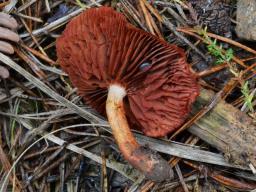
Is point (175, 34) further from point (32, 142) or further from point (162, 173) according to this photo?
point (32, 142)

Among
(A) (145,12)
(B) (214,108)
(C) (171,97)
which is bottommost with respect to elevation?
(B) (214,108)

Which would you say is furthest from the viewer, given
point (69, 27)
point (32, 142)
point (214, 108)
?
point (32, 142)

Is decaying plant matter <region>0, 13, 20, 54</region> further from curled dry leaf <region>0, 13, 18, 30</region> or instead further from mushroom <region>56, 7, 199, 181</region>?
mushroom <region>56, 7, 199, 181</region>

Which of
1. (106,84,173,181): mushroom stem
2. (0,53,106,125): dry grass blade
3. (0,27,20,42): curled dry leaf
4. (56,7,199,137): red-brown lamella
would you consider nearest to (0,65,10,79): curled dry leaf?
(0,53,106,125): dry grass blade

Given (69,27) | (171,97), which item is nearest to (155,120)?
(171,97)

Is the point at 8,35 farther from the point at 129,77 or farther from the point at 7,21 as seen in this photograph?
the point at 129,77

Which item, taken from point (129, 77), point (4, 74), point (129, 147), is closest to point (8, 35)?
point (4, 74)

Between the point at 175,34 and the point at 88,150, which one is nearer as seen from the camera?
the point at 175,34

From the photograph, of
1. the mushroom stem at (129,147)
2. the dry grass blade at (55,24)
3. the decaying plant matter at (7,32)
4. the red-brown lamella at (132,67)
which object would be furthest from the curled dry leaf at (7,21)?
the mushroom stem at (129,147)
